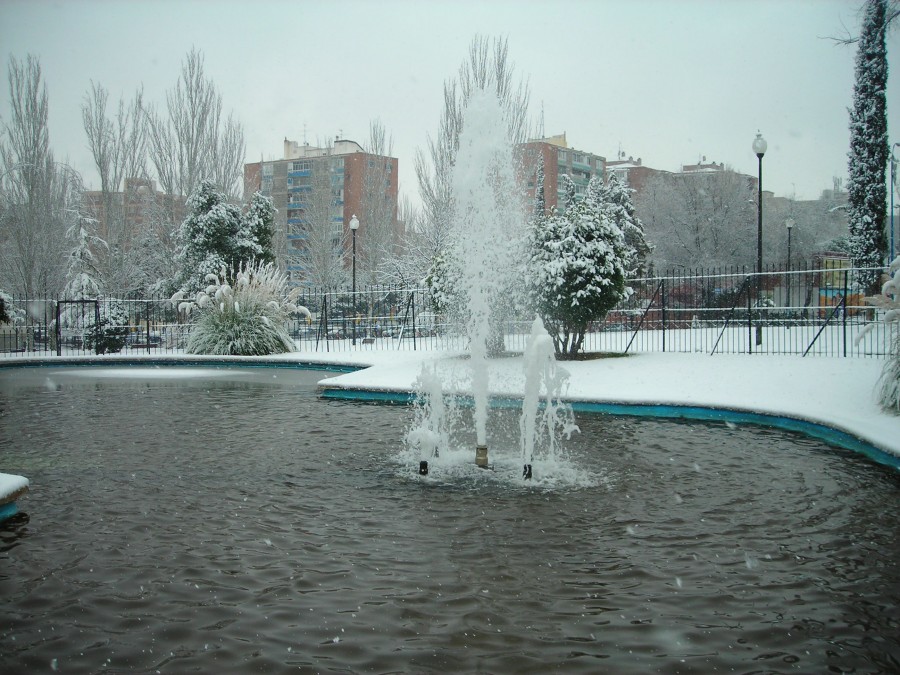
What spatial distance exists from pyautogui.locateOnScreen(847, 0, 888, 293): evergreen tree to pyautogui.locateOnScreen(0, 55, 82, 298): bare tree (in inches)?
1138

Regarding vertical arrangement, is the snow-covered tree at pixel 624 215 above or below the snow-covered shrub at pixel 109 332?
above

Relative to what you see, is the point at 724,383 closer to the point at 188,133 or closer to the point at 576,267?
the point at 576,267

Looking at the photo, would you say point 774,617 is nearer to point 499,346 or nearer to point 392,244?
point 499,346

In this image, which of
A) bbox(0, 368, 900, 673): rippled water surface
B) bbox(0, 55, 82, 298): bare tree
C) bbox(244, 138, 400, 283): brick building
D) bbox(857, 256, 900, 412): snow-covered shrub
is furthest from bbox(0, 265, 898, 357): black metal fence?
bbox(0, 368, 900, 673): rippled water surface

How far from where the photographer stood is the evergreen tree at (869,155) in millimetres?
23344

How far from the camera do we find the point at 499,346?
53.6 feet

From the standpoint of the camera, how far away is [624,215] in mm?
34219

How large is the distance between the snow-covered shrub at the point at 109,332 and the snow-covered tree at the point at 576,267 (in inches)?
540

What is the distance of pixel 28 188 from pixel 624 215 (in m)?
26.0

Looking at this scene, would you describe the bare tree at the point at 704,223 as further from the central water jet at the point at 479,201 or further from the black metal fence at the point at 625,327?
the central water jet at the point at 479,201

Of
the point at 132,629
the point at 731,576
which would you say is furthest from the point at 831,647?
the point at 132,629

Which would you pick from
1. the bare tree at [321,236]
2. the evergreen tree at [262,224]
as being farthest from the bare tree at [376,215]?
the evergreen tree at [262,224]

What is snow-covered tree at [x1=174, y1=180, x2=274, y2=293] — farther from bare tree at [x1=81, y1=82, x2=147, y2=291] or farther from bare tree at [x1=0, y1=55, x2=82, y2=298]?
bare tree at [x1=0, y1=55, x2=82, y2=298]

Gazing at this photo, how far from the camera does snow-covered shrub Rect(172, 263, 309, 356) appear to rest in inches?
720
